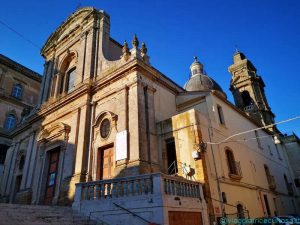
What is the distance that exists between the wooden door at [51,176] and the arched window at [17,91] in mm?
14770

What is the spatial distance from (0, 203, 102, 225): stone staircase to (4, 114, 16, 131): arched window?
68.1 ft

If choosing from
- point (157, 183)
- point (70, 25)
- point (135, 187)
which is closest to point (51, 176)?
point (135, 187)

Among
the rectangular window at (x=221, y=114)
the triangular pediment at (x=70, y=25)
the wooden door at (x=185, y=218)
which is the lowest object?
the wooden door at (x=185, y=218)

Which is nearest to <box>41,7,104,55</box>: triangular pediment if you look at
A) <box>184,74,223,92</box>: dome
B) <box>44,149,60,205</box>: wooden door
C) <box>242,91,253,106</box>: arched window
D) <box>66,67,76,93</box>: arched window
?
<box>66,67,76,93</box>: arched window

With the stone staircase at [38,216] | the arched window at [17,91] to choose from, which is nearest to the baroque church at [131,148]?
the stone staircase at [38,216]

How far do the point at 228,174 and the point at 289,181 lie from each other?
1476cm

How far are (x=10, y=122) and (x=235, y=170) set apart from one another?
23.5m

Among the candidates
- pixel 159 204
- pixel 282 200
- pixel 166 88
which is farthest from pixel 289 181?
pixel 159 204

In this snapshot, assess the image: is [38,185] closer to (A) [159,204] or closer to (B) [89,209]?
(B) [89,209]

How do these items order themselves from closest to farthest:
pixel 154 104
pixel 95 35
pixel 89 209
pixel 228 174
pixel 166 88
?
pixel 89 209
pixel 228 174
pixel 154 104
pixel 166 88
pixel 95 35

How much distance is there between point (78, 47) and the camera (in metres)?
20.1

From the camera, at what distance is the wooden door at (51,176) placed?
50.4 feet

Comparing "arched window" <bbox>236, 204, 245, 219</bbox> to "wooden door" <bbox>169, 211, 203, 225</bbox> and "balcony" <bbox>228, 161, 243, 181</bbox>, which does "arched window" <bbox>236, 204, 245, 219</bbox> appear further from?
"wooden door" <bbox>169, 211, 203, 225</bbox>

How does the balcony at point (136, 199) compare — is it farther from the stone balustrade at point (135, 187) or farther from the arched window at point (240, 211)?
the arched window at point (240, 211)
